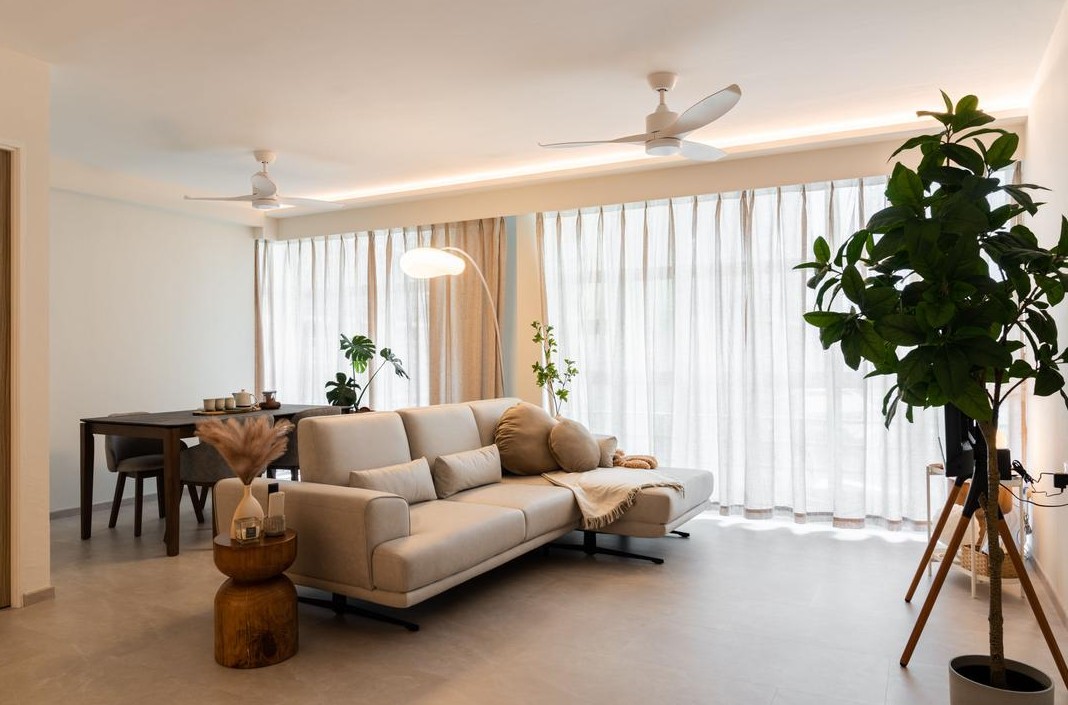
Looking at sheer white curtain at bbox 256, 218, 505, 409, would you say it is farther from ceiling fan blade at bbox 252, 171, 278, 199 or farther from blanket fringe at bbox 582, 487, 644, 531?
blanket fringe at bbox 582, 487, 644, 531

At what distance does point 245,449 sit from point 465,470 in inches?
60.7

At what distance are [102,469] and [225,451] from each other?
3.98 metres

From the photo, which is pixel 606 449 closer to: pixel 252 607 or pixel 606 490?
pixel 606 490

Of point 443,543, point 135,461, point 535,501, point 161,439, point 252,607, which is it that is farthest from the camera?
point 135,461

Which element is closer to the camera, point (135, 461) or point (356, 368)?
point (135, 461)

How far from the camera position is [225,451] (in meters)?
3.10

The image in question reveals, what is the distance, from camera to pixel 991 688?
84.0 inches

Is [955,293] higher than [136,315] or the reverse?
the reverse

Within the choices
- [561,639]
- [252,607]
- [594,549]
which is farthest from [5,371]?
[594,549]

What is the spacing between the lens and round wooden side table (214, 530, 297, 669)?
2.95 meters

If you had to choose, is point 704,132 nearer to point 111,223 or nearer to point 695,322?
point 695,322

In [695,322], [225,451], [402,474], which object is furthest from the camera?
[695,322]

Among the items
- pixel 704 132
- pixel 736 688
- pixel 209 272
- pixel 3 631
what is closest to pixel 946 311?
pixel 736 688

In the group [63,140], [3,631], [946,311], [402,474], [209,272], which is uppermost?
[63,140]
